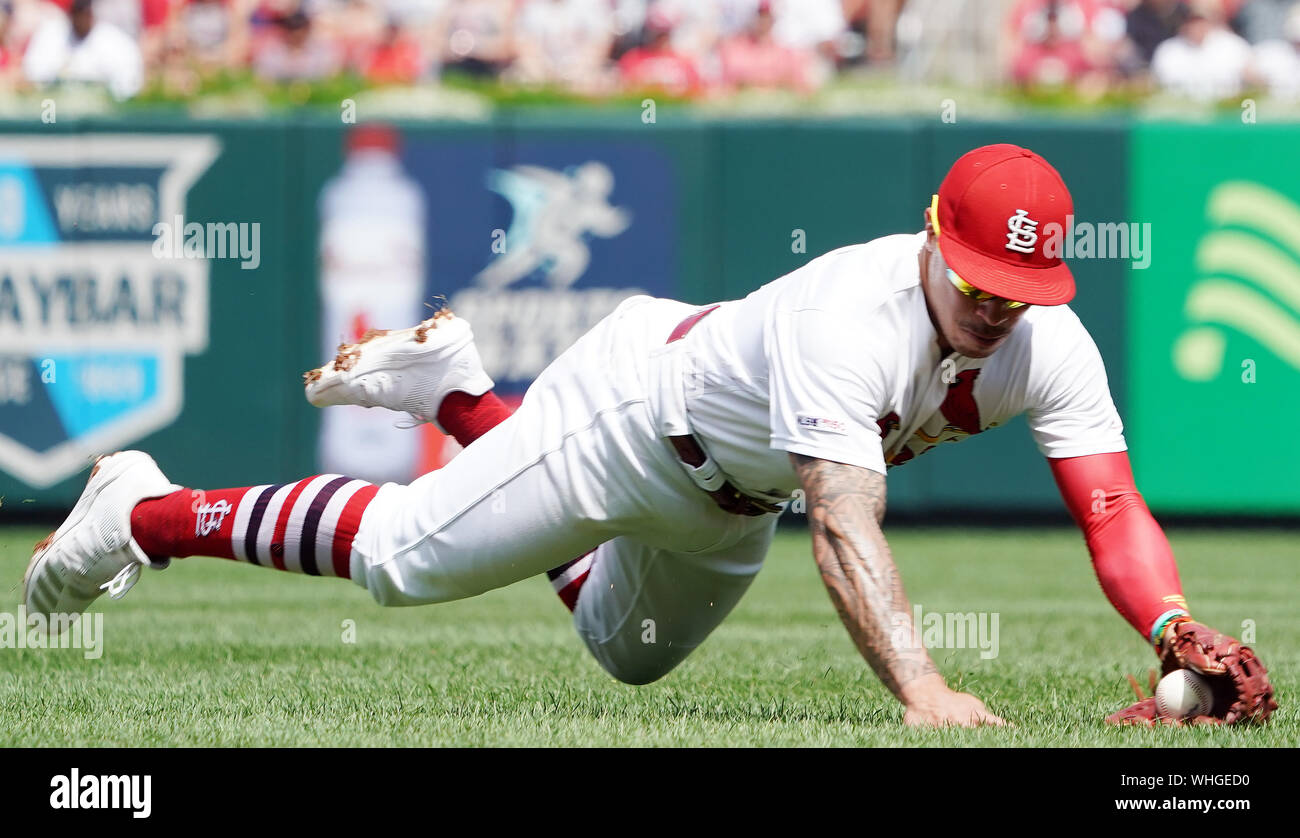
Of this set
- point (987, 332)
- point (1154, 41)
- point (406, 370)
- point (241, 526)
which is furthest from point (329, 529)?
point (1154, 41)

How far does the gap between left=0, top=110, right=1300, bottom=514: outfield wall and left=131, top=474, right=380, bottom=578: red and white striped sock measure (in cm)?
649

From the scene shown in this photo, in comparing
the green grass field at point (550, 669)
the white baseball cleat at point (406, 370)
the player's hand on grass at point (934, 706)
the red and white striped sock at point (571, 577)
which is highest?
the white baseball cleat at point (406, 370)

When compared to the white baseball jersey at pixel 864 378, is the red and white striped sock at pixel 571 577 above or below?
below

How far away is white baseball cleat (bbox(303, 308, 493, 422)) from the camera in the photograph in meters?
5.39

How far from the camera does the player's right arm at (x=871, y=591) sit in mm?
4109

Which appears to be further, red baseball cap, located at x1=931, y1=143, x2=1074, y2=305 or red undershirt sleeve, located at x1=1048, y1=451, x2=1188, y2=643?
red undershirt sleeve, located at x1=1048, y1=451, x2=1188, y2=643

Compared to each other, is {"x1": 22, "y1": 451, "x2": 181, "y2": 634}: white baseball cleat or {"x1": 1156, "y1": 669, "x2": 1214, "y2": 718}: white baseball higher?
{"x1": 22, "y1": 451, "x2": 181, "y2": 634}: white baseball cleat

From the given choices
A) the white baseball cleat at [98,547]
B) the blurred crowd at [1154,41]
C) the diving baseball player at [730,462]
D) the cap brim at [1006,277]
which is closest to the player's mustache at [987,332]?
the diving baseball player at [730,462]

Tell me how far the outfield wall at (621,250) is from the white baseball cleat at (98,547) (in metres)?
6.33

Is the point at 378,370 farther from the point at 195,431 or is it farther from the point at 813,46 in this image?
the point at 813,46

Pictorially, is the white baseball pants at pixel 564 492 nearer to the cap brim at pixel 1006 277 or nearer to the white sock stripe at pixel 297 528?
the white sock stripe at pixel 297 528

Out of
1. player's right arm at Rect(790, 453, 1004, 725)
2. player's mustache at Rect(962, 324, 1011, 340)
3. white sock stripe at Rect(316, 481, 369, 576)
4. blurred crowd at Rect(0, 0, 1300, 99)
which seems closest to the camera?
player's right arm at Rect(790, 453, 1004, 725)

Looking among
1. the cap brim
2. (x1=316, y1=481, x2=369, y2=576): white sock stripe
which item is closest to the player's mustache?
the cap brim

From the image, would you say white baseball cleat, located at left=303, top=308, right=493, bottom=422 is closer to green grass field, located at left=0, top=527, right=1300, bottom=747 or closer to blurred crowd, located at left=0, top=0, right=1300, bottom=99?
green grass field, located at left=0, top=527, right=1300, bottom=747
